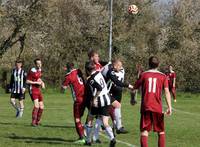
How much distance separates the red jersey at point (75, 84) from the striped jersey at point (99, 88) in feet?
5.50

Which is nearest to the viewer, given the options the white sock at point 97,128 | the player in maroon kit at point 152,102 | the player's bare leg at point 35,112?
the player in maroon kit at point 152,102

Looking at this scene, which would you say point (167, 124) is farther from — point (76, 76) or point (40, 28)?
point (40, 28)

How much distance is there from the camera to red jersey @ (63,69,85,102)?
15364mm

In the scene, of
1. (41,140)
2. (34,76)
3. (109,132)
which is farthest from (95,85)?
(34,76)

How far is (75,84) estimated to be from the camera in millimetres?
15438

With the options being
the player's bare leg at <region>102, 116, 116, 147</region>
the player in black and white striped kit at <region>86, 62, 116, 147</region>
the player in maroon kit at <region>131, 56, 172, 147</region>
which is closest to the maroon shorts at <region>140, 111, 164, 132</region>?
the player in maroon kit at <region>131, 56, 172, 147</region>

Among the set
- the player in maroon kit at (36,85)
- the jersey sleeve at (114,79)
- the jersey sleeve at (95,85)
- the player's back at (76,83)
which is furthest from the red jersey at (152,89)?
the player in maroon kit at (36,85)

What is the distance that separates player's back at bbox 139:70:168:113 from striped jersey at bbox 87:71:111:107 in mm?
1727

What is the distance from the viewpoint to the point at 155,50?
55.1m

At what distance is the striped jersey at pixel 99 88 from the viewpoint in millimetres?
13509

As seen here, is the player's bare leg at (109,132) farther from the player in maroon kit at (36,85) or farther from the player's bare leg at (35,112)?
the player in maroon kit at (36,85)

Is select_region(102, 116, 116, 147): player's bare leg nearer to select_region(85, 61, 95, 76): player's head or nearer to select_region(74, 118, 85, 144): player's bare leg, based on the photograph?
select_region(85, 61, 95, 76): player's head

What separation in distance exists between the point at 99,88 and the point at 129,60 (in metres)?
38.6

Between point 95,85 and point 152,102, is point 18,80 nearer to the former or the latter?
point 95,85
